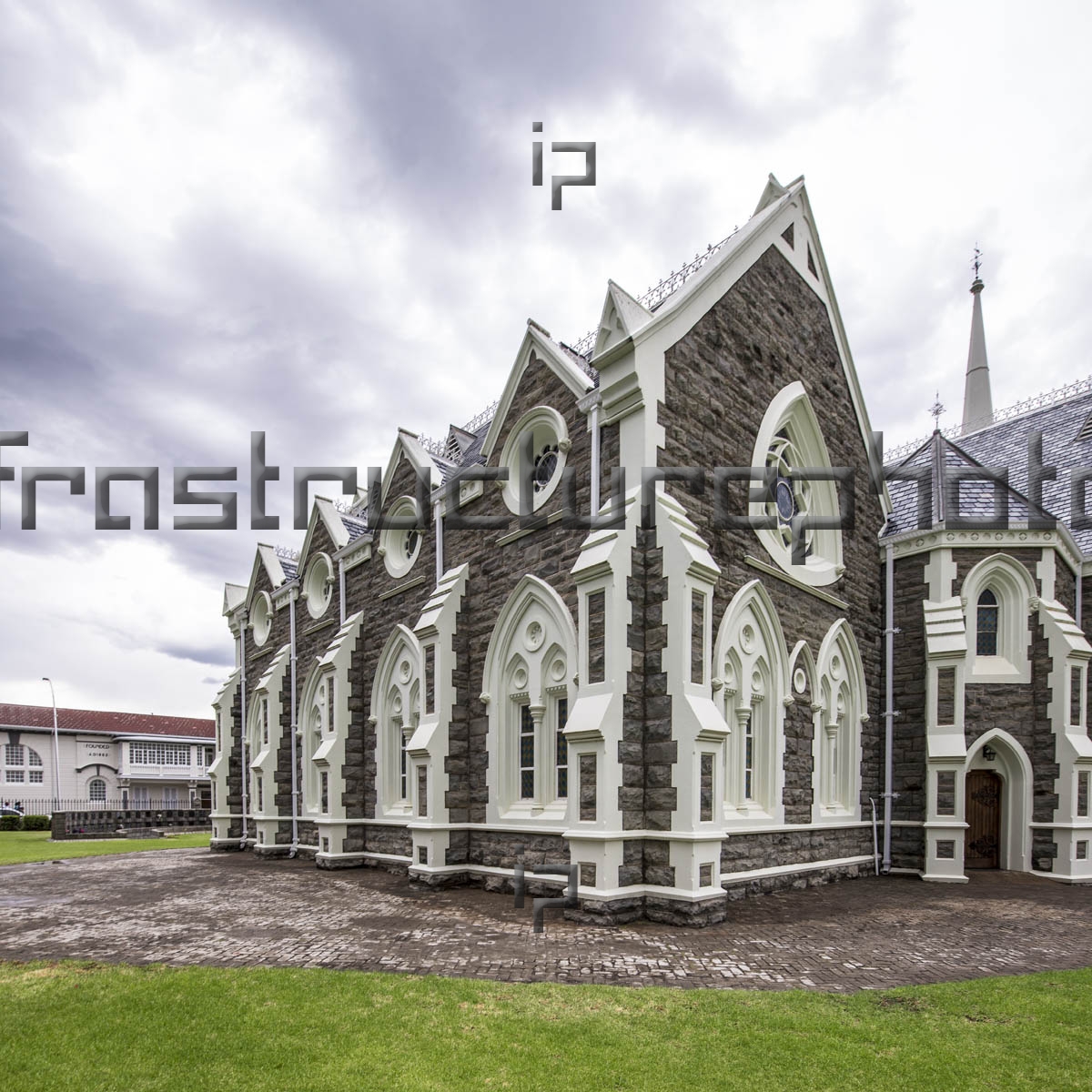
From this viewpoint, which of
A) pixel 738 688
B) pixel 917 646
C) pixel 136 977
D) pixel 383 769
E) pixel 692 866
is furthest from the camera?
pixel 383 769

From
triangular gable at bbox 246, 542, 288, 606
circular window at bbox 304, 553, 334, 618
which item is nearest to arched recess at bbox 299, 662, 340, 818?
circular window at bbox 304, 553, 334, 618

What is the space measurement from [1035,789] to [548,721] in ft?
35.2

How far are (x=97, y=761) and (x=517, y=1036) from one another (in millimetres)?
57000

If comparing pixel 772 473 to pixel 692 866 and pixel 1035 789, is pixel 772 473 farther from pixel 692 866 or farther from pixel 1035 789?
pixel 1035 789

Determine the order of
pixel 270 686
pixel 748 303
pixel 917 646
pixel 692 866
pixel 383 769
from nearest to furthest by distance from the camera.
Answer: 1. pixel 692 866
2. pixel 748 303
3. pixel 917 646
4. pixel 383 769
5. pixel 270 686

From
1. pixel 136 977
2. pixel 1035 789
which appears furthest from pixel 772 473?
pixel 136 977

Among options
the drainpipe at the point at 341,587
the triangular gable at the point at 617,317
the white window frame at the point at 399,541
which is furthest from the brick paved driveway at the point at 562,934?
the triangular gable at the point at 617,317

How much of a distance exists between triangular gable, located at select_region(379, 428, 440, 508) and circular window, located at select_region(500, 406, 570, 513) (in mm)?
3071

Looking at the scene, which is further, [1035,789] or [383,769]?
[383,769]

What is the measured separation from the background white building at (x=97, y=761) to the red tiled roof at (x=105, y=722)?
0.07 meters

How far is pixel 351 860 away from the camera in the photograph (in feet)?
56.9

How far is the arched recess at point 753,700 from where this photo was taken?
12438 millimetres

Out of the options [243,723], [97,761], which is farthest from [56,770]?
[243,723]

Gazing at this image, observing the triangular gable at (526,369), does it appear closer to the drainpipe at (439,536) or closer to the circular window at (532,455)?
the circular window at (532,455)
